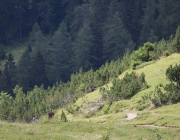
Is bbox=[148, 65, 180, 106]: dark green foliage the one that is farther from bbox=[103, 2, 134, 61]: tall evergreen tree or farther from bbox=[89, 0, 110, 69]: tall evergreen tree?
bbox=[89, 0, 110, 69]: tall evergreen tree

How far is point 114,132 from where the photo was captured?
31750mm

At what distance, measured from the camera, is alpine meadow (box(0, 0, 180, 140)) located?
1438 inches

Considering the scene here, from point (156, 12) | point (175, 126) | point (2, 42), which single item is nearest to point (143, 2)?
point (156, 12)

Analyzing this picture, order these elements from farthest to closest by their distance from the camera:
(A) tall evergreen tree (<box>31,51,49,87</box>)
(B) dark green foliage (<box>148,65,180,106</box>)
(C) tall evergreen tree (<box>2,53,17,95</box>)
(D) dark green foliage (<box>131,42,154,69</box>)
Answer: (A) tall evergreen tree (<box>31,51,49,87</box>) < (C) tall evergreen tree (<box>2,53,17,95</box>) < (D) dark green foliage (<box>131,42,154,69</box>) < (B) dark green foliage (<box>148,65,180,106</box>)

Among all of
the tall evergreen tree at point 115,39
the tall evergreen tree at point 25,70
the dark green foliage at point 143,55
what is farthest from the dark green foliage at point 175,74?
the tall evergreen tree at point 115,39

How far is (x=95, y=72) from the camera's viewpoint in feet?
250

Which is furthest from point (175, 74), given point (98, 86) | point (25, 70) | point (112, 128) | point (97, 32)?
point (97, 32)

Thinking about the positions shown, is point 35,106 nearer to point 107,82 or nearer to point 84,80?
point 84,80

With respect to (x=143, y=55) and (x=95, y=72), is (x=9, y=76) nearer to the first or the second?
(x=95, y=72)

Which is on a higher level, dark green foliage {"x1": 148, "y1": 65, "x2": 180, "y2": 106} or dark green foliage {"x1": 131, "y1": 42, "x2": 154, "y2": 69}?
dark green foliage {"x1": 131, "y1": 42, "x2": 154, "y2": 69}

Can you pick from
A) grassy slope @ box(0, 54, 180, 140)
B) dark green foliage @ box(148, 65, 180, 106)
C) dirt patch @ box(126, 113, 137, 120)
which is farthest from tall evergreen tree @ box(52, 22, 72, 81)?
grassy slope @ box(0, 54, 180, 140)

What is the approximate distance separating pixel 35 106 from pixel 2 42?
11820 centimetres

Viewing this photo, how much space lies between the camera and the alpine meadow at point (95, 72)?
36531 millimetres

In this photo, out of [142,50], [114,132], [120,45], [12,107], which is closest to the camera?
[114,132]
